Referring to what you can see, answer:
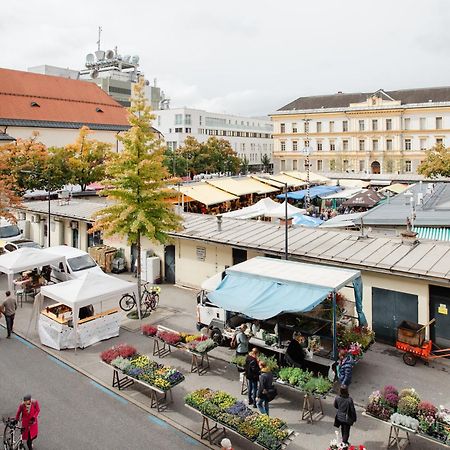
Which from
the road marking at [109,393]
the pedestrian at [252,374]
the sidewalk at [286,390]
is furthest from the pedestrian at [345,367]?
the road marking at [109,393]

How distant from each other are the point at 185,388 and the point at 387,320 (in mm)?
6947

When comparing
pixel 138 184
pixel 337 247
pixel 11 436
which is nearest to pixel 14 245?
pixel 138 184

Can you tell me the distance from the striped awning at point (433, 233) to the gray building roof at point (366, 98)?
229 ft

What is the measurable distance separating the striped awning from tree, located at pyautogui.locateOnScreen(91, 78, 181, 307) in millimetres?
10835

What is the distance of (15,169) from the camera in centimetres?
3941

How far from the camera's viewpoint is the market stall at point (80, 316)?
50.2 feet

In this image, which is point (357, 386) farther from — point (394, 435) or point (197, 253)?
point (197, 253)

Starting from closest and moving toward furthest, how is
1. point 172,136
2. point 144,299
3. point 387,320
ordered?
point 387,320 < point 144,299 < point 172,136

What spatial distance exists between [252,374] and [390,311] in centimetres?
622

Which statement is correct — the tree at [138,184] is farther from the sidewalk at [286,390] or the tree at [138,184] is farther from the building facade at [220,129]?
the building facade at [220,129]

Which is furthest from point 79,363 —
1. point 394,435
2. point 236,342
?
point 394,435

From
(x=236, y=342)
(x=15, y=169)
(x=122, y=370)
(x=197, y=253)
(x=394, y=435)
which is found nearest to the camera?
(x=394, y=435)

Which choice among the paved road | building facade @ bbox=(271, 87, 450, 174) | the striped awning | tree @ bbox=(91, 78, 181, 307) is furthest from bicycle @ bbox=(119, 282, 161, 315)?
building facade @ bbox=(271, 87, 450, 174)

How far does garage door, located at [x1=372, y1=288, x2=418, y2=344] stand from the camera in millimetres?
14609
